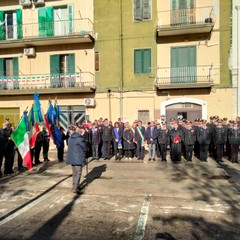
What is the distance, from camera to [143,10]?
1931 centimetres

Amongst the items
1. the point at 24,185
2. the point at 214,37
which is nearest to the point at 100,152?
the point at 24,185

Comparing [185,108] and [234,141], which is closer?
[234,141]

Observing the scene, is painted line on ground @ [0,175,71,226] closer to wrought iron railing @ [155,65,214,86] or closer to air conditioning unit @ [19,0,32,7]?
wrought iron railing @ [155,65,214,86]

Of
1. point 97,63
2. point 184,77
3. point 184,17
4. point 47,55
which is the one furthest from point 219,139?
point 47,55

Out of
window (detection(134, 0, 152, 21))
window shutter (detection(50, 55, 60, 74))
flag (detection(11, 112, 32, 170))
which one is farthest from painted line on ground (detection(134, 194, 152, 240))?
window shutter (detection(50, 55, 60, 74))

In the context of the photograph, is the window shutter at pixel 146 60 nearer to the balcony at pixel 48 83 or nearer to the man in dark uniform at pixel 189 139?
the balcony at pixel 48 83

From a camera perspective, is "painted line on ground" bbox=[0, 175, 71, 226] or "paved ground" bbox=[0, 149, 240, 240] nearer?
"paved ground" bbox=[0, 149, 240, 240]

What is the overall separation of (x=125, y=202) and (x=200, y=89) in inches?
495

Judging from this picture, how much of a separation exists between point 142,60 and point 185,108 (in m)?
4.13

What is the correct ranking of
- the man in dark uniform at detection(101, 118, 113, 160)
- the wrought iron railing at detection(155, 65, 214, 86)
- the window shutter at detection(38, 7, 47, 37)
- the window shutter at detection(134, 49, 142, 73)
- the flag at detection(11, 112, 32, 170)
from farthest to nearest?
the window shutter at detection(38, 7, 47, 37), the window shutter at detection(134, 49, 142, 73), the wrought iron railing at detection(155, 65, 214, 86), the man in dark uniform at detection(101, 118, 113, 160), the flag at detection(11, 112, 32, 170)

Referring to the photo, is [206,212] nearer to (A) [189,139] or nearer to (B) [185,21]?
(A) [189,139]

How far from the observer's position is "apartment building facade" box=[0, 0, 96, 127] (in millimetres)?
20109

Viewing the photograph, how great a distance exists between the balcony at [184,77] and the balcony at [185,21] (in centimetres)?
221

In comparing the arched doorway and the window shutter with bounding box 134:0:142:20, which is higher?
the window shutter with bounding box 134:0:142:20
